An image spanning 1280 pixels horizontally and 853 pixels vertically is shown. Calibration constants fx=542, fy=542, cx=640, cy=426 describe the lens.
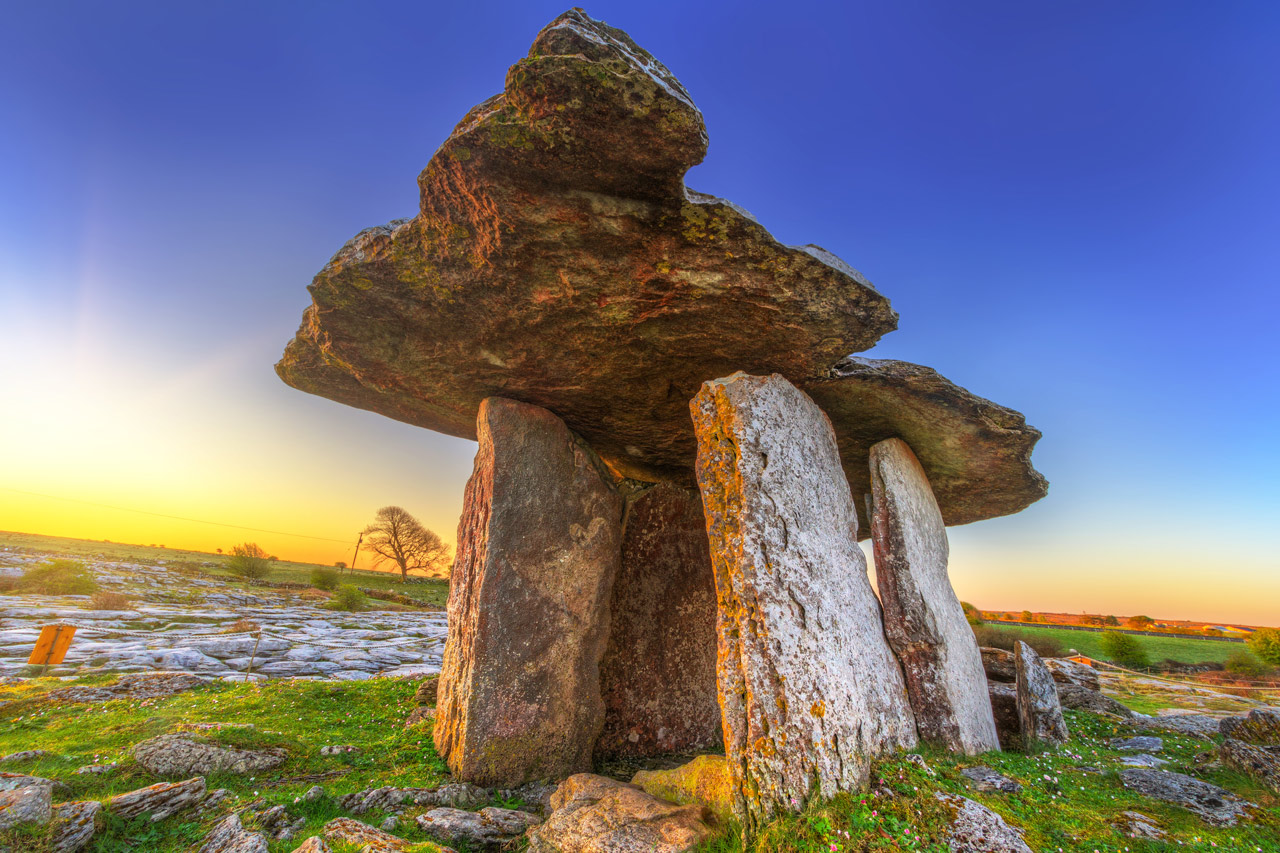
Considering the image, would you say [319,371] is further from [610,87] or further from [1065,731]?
[1065,731]

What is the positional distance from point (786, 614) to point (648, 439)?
4335mm

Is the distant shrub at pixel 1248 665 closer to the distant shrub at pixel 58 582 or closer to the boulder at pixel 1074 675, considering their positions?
the boulder at pixel 1074 675

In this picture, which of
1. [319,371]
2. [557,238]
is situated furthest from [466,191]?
[319,371]

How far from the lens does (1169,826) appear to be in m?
4.12

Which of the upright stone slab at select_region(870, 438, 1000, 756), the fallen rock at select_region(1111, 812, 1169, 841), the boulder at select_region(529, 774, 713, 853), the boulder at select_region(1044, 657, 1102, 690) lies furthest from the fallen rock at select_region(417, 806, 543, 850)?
the boulder at select_region(1044, 657, 1102, 690)

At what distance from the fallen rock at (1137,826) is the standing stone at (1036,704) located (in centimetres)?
260

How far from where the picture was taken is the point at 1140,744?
A: 716cm

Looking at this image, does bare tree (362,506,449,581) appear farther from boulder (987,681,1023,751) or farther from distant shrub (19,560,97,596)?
boulder (987,681,1023,751)

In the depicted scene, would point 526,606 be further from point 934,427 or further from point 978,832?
point 934,427

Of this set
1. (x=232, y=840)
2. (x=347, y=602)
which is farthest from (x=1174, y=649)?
(x=347, y=602)

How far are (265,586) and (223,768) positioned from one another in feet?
108

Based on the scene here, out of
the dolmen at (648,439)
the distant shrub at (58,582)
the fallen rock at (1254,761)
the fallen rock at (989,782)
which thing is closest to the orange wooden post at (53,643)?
the dolmen at (648,439)

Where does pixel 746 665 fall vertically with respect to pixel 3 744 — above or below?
above

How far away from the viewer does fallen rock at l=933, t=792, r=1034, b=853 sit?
11.0 ft
